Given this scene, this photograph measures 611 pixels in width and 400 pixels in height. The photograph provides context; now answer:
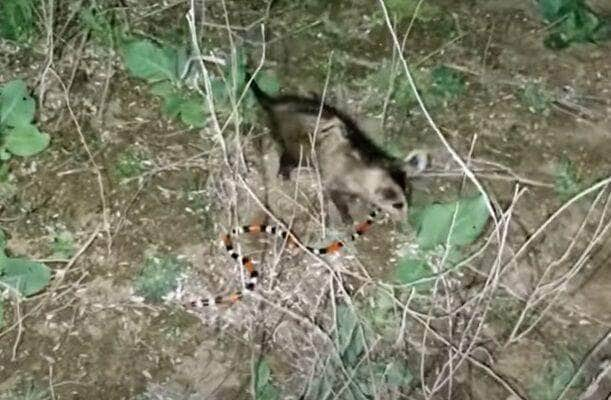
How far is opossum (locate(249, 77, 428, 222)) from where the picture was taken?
3.01 meters

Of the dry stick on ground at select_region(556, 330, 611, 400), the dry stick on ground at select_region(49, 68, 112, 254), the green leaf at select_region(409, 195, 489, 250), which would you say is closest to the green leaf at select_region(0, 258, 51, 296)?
the dry stick on ground at select_region(49, 68, 112, 254)

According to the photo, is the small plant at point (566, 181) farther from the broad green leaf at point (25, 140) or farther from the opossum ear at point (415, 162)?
the broad green leaf at point (25, 140)

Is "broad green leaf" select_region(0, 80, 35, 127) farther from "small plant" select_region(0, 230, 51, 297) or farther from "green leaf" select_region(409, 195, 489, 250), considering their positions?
"green leaf" select_region(409, 195, 489, 250)

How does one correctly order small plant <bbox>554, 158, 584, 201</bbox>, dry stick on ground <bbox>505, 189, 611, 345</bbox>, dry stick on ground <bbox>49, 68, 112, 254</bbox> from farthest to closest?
small plant <bbox>554, 158, 584, 201</bbox> → dry stick on ground <bbox>49, 68, 112, 254</bbox> → dry stick on ground <bbox>505, 189, 611, 345</bbox>

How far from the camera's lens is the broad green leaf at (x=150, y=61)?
3275mm

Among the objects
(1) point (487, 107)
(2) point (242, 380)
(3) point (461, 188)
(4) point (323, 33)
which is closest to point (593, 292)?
(3) point (461, 188)

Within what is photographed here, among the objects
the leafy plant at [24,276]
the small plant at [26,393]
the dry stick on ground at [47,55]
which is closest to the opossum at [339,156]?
the dry stick on ground at [47,55]

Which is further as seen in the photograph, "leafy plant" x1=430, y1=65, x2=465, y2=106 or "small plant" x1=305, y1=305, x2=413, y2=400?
"leafy plant" x1=430, y1=65, x2=465, y2=106

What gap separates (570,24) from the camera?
3461 mm

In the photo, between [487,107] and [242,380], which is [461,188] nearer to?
[487,107]

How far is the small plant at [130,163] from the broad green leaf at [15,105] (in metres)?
0.28

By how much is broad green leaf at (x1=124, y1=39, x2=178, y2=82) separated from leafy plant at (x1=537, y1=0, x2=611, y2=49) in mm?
1134

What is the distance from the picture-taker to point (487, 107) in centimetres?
330

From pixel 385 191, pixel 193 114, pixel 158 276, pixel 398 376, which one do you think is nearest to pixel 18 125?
pixel 193 114
